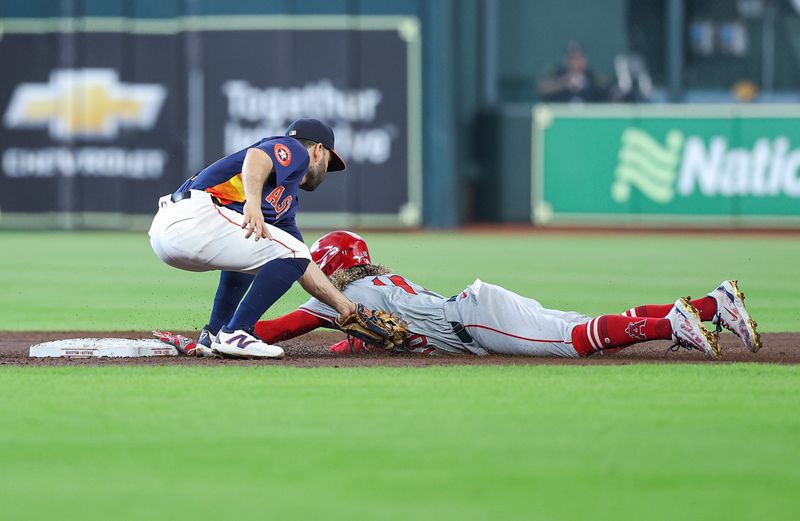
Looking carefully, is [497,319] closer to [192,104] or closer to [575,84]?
[192,104]

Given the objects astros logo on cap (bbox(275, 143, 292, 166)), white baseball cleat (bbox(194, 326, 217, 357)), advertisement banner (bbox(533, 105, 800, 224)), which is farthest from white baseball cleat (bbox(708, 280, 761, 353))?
advertisement banner (bbox(533, 105, 800, 224))

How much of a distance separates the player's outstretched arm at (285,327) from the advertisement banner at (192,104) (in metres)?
12.7

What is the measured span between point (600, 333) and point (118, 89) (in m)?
14.6

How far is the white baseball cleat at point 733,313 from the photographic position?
6293 mm

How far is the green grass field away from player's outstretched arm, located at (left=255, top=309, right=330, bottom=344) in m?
0.35

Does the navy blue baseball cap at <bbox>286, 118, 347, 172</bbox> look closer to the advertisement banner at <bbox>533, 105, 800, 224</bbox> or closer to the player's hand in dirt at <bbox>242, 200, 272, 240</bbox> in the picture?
the player's hand in dirt at <bbox>242, 200, 272, 240</bbox>

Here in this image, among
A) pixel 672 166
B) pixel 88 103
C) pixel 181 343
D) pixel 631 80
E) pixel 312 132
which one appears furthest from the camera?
pixel 631 80

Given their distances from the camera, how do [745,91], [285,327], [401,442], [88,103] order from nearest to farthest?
[401,442]
[285,327]
[88,103]
[745,91]

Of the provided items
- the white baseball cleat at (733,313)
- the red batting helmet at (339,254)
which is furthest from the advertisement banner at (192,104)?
the white baseball cleat at (733,313)

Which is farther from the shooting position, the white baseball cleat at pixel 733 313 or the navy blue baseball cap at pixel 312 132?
the navy blue baseball cap at pixel 312 132

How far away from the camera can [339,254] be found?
22.1 ft

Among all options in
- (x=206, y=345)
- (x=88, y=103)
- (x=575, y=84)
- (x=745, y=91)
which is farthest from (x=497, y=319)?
(x=745, y=91)

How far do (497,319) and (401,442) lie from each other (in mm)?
2092

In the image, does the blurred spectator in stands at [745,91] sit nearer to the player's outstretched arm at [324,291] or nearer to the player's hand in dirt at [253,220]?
the player's outstretched arm at [324,291]
